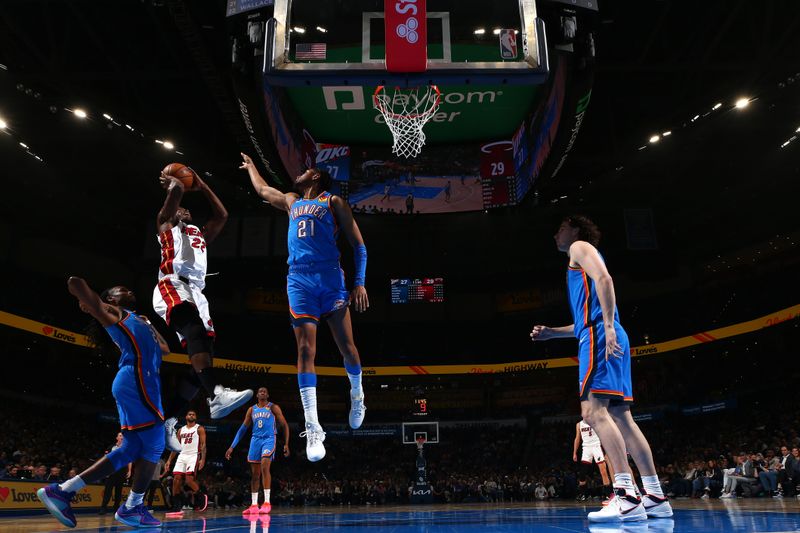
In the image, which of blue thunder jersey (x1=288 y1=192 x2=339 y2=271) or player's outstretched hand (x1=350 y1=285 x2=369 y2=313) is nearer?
player's outstretched hand (x1=350 y1=285 x2=369 y2=313)

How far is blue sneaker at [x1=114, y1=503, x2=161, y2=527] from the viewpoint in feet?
18.0

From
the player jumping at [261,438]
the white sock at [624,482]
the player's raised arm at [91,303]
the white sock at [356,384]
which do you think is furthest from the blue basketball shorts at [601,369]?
the player jumping at [261,438]

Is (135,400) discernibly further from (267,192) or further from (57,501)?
(267,192)

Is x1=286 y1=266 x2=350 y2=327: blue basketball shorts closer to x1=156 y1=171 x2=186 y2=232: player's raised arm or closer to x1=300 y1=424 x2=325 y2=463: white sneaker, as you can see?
x1=300 y1=424 x2=325 y2=463: white sneaker

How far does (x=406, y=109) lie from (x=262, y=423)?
6337 millimetres

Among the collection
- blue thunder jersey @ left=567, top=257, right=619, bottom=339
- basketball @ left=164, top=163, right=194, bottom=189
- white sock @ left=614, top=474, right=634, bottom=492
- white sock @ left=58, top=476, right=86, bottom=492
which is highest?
basketball @ left=164, top=163, right=194, bottom=189

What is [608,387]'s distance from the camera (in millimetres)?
4715

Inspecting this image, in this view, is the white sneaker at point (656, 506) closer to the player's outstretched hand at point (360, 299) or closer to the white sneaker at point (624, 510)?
the white sneaker at point (624, 510)

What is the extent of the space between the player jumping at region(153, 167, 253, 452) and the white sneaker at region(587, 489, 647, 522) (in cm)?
289

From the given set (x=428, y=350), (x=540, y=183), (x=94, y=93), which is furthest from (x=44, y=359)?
(x=540, y=183)

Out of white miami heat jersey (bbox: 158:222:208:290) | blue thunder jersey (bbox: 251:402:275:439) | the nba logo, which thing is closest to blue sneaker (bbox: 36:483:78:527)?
white miami heat jersey (bbox: 158:222:208:290)

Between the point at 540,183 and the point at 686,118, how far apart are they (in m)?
7.03

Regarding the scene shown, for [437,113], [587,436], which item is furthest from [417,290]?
[587,436]

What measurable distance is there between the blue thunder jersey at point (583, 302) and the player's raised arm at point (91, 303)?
12.2ft
